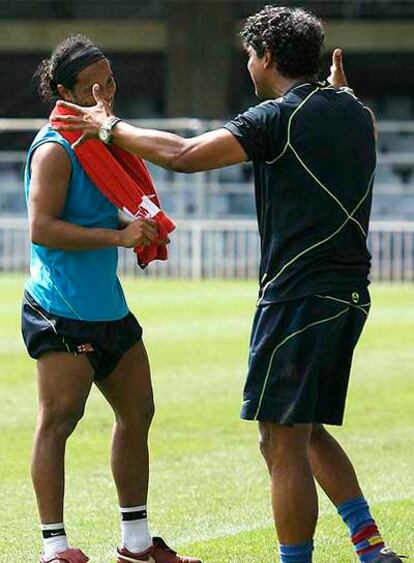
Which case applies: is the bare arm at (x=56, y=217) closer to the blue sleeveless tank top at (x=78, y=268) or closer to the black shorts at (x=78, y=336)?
the blue sleeveless tank top at (x=78, y=268)

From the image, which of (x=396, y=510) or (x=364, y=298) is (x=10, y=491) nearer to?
(x=396, y=510)

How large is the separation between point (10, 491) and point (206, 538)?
1.62 meters

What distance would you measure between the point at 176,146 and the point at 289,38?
63 centimetres

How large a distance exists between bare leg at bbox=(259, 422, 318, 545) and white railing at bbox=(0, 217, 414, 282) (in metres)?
19.6

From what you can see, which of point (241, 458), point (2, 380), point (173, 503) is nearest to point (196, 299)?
point (2, 380)

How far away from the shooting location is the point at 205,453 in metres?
10.1

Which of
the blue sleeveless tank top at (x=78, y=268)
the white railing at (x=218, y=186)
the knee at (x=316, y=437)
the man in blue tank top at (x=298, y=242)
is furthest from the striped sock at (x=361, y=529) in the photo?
the white railing at (x=218, y=186)

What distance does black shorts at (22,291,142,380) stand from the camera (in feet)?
21.8

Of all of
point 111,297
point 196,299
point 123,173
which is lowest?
point 196,299

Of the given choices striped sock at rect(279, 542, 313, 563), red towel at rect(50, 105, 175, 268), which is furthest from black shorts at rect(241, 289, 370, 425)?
red towel at rect(50, 105, 175, 268)

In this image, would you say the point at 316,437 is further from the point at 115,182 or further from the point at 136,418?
the point at 115,182

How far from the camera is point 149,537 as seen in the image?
6.95m

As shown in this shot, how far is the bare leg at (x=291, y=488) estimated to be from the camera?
615 cm

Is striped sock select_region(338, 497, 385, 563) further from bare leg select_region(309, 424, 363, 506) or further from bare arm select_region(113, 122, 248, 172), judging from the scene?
bare arm select_region(113, 122, 248, 172)
